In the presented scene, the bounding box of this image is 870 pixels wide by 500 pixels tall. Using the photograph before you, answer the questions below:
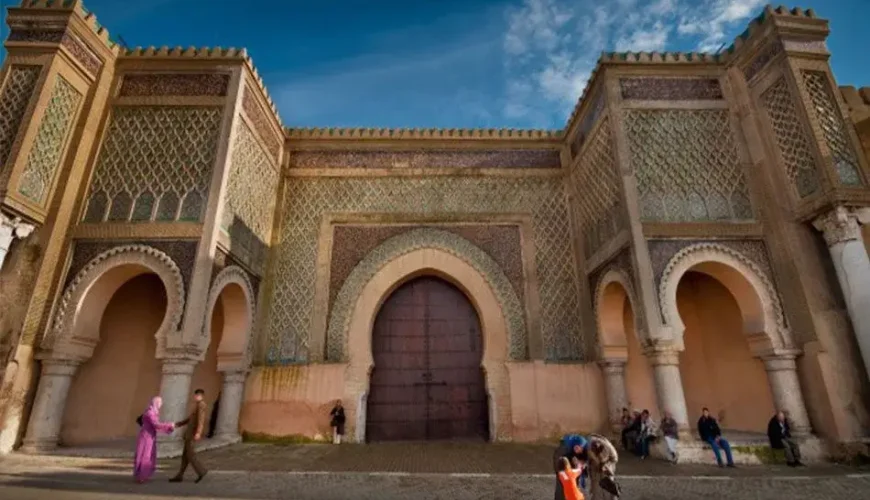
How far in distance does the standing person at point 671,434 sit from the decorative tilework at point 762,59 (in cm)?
532

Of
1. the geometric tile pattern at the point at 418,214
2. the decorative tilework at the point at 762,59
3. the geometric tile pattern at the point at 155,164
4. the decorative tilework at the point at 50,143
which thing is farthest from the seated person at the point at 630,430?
the decorative tilework at the point at 50,143

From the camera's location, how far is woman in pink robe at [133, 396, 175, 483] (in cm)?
393

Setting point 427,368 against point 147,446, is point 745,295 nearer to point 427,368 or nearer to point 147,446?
point 427,368

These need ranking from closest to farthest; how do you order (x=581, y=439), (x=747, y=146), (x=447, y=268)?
(x=581, y=439)
(x=747, y=146)
(x=447, y=268)

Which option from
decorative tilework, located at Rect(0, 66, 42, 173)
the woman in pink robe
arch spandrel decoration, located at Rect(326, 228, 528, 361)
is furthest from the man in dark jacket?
decorative tilework, located at Rect(0, 66, 42, 173)

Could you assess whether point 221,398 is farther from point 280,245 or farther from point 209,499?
point 209,499

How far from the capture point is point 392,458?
533 centimetres

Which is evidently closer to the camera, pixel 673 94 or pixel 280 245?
pixel 673 94

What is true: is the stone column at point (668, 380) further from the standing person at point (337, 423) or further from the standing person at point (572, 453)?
the standing person at point (337, 423)

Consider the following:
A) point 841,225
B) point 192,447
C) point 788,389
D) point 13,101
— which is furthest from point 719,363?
point 13,101

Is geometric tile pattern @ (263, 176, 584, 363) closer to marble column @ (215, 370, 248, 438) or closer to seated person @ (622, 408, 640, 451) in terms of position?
marble column @ (215, 370, 248, 438)

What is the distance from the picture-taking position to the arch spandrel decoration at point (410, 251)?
23.4 ft

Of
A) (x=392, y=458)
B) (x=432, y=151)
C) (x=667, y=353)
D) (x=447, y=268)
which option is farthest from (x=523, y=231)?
(x=392, y=458)

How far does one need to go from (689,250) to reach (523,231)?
2734 millimetres
